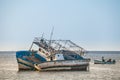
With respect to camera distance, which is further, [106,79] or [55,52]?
[55,52]

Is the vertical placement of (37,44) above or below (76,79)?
above

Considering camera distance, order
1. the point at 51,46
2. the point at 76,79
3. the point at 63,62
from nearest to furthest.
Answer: the point at 76,79
the point at 63,62
the point at 51,46

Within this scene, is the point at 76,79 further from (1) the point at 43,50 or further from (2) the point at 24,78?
(1) the point at 43,50

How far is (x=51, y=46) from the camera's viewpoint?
7488cm

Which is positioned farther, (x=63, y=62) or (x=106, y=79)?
(x=63, y=62)

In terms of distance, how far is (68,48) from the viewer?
246 ft

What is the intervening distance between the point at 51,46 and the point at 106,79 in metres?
18.3

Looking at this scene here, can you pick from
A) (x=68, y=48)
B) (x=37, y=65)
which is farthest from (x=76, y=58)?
(x=37, y=65)

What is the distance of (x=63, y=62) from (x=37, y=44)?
7585 mm

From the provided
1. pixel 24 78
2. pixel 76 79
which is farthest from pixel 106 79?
pixel 24 78

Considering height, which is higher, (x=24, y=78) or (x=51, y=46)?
(x=51, y=46)

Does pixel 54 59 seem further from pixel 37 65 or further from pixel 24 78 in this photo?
pixel 24 78

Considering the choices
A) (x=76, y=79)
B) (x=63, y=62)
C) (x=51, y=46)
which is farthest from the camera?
(x=51, y=46)

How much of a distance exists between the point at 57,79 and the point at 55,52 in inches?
548
